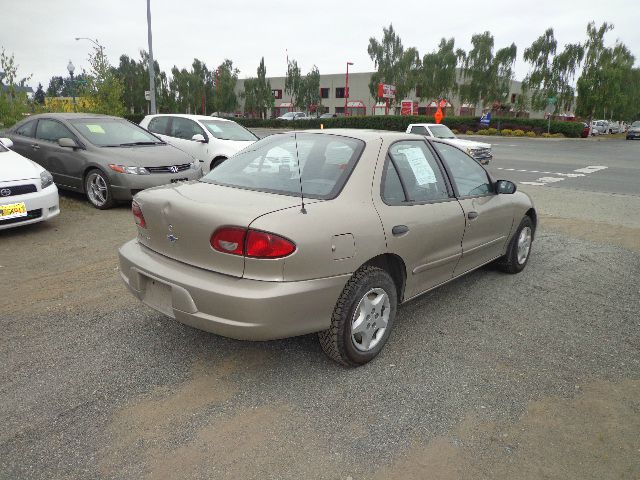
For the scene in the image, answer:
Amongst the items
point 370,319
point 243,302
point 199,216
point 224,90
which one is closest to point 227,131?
point 199,216

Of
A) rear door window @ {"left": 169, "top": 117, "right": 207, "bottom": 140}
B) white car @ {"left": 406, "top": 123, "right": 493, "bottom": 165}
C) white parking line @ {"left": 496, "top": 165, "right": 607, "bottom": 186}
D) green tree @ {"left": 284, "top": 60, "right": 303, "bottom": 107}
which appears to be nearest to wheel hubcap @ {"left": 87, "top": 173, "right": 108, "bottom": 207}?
rear door window @ {"left": 169, "top": 117, "right": 207, "bottom": 140}

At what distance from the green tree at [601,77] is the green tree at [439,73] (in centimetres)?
1229

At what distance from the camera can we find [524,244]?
5176 millimetres

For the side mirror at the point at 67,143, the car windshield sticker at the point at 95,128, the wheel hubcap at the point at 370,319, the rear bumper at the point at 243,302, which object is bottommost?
the wheel hubcap at the point at 370,319

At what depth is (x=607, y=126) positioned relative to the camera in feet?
154

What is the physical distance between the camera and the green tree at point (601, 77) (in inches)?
1511

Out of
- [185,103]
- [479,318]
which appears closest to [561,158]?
[479,318]

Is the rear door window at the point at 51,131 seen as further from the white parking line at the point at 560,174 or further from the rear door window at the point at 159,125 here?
the white parking line at the point at 560,174

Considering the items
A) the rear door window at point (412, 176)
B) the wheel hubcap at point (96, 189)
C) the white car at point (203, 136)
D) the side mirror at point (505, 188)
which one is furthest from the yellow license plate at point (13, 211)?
the side mirror at point (505, 188)

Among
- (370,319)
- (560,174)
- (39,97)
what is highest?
(39,97)

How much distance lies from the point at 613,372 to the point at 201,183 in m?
3.03

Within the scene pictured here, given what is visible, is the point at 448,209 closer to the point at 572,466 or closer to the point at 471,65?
the point at 572,466

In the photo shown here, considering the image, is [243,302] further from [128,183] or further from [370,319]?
[128,183]

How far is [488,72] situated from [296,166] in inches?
1867
